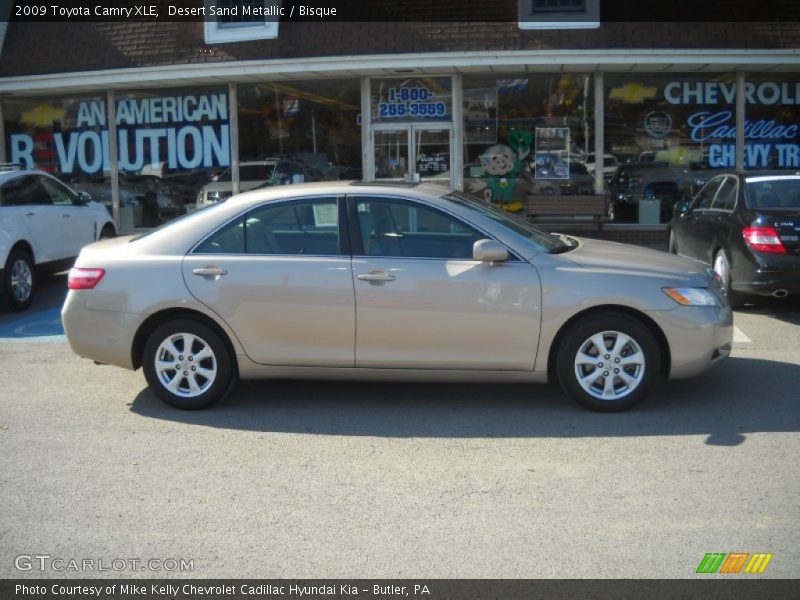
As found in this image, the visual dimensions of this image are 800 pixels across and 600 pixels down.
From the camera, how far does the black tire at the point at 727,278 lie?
1011 centimetres

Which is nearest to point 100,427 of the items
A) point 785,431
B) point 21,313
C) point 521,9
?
point 785,431

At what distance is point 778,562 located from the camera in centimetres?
426

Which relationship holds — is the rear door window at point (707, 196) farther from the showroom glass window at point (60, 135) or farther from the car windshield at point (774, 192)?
the showroom glass window at point (60, 135)

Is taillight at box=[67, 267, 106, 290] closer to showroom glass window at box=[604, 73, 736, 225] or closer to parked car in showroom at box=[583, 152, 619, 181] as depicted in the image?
parked car in showroom at box=[583, 152, 619, 181]

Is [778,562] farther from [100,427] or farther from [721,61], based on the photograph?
[721,61]

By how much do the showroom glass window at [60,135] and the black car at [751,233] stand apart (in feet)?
38.5

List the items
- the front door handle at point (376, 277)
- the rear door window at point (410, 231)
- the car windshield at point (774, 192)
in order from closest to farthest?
the front door handle at point (376, 277) → the rear door window at point (410, 231) → the car windshield at point (774, 192)

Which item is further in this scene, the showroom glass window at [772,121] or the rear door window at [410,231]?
the showroom glass window at [772,121]

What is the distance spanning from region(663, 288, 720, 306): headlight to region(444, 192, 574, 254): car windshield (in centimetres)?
86

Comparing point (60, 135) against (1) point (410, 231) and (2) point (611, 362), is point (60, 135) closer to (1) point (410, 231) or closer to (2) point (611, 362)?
(1) point (410, 231)

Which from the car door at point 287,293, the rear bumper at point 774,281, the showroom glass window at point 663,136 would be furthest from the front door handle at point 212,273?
the showroom glass window at point 663,136

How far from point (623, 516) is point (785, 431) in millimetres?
1900

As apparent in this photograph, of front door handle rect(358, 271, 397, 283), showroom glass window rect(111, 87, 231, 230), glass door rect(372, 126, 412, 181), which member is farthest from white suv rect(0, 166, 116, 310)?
front door handle rect(358, 271, 397, 283)

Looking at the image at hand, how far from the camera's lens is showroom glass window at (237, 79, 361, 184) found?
1712cm
